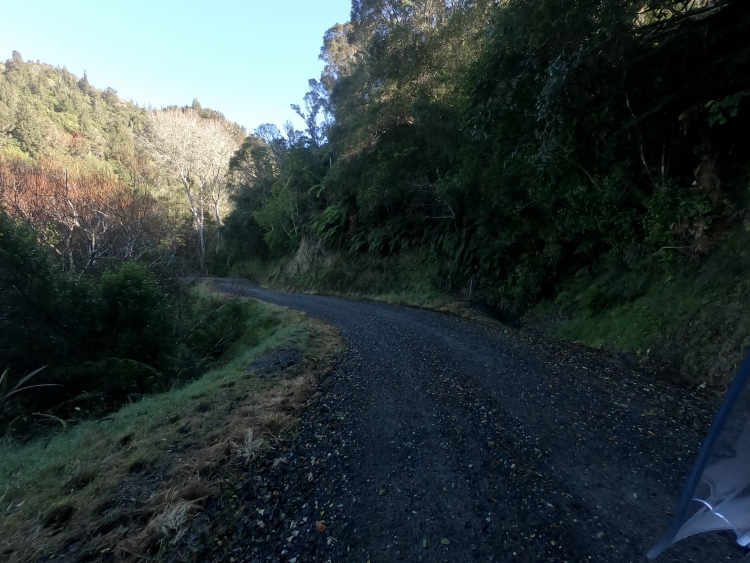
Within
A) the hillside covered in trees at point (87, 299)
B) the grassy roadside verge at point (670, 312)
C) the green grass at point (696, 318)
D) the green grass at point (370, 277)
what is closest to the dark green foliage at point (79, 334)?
the hillside covered in trees at point (87, 299)

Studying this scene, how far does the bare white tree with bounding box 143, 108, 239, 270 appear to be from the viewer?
41250 mm

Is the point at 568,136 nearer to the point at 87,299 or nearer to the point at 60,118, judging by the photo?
the point at 87,299

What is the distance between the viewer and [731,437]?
1.69m

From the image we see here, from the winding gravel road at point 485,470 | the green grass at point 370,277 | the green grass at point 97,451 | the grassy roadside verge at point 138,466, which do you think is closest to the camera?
the winding gravel road at point 485,470

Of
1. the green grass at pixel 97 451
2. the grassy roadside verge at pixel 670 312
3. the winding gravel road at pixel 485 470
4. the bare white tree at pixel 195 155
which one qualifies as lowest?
the green grass at pixel 97 451

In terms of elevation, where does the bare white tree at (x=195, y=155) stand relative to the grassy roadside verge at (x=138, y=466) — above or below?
→ above

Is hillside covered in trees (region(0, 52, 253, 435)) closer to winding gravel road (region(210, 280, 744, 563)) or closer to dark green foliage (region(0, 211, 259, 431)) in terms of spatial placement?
dark green foliage (region(0, 211, 259, 431))

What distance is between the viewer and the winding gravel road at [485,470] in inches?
110

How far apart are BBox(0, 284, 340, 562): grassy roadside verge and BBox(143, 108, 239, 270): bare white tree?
36.6 m

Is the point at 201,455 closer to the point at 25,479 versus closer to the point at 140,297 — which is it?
the point at 25,479

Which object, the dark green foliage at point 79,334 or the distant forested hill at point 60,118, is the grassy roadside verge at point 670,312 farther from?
the distant forested hill at point 60,118

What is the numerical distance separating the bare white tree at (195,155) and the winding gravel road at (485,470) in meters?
38.3

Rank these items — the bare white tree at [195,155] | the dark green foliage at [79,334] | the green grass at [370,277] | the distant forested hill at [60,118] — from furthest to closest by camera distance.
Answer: the bare white tree at [195,155]
the distant forested hill at [60,118]
the green grass at [370,277]
the dark green foliage at [79,334]

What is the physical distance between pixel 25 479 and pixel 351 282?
59.6 ft
